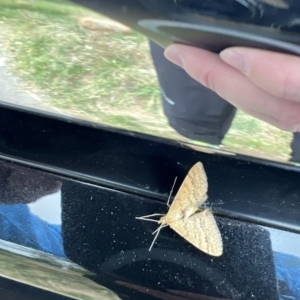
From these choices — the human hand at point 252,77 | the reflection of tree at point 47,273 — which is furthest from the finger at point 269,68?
the reflection of tree at point 47,273

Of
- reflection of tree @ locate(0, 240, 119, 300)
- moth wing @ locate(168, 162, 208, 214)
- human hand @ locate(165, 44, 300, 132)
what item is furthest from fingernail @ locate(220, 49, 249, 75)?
reflection of tree @ locate(0, 240, 119, 300)

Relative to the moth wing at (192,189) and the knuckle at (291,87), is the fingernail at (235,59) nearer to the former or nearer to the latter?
the knuckle at (291,87)

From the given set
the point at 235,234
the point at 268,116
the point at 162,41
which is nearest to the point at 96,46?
the point at 162,41

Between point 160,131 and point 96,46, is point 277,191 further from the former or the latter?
point 96,46

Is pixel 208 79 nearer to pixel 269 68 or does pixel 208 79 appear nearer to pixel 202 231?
pixel 269 68

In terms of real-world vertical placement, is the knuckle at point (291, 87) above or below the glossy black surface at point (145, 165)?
above
